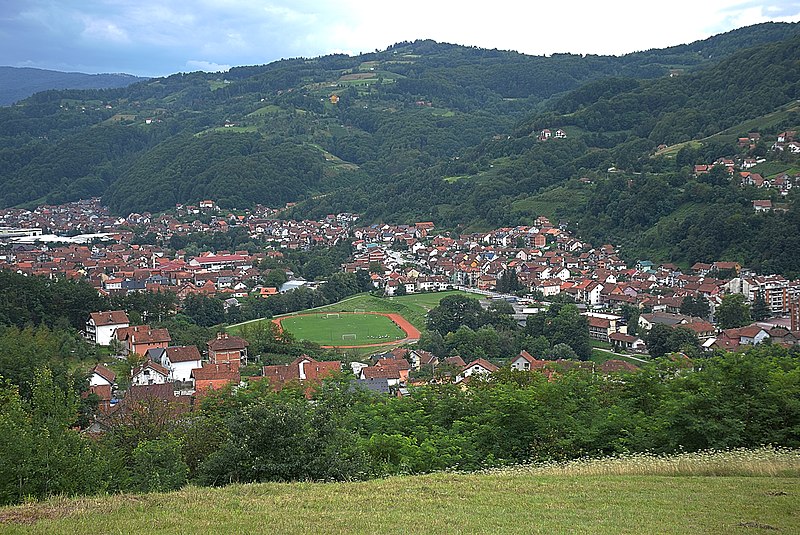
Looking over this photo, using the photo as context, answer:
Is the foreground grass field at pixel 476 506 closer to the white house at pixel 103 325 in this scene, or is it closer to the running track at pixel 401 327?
the white house at pixel 103 325

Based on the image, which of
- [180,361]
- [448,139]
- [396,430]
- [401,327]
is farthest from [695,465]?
[448,139]

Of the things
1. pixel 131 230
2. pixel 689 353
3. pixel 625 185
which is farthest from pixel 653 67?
pixel 689 353

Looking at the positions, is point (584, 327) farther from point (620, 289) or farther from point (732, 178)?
point (732, 178)

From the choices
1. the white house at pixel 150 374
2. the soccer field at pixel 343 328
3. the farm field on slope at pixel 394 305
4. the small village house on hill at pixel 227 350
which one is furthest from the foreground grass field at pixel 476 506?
the farm field on slope at pixel 394 305

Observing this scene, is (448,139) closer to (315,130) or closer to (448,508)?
(315,130)

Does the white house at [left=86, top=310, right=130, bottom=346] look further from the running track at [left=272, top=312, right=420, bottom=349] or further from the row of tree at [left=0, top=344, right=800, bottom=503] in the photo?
the row of tree at [left=0, top=344, right=800, bottom=503]
